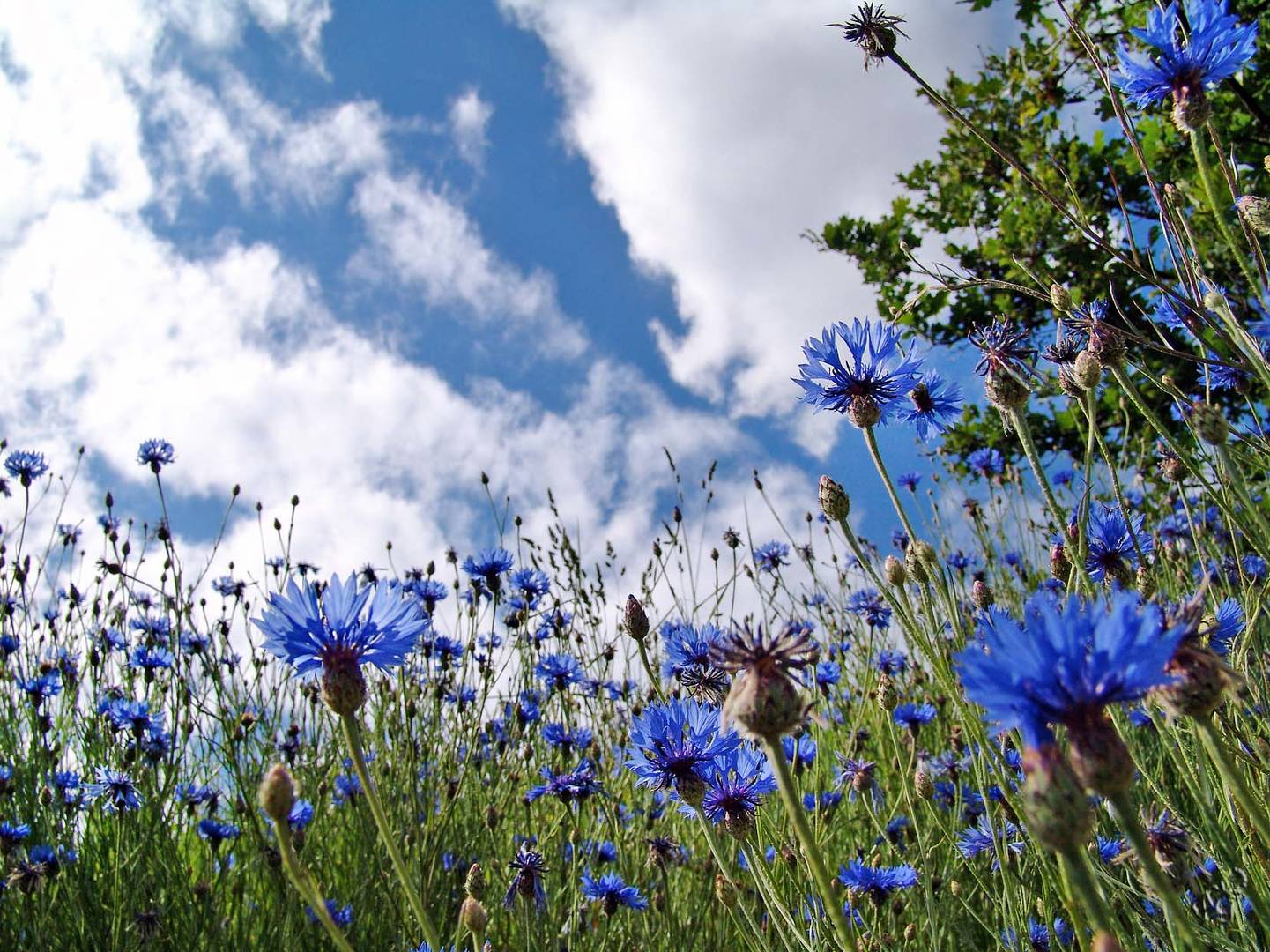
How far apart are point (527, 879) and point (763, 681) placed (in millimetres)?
1229

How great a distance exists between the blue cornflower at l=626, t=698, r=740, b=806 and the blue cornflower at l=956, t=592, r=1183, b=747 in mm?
779

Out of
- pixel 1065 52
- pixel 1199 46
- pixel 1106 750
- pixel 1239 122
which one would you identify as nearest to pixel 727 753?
pixel 1106 750

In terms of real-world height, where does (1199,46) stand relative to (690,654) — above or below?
above

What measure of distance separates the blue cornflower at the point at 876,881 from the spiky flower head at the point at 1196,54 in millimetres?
1703

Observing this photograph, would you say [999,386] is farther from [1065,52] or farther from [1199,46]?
[1065,52]

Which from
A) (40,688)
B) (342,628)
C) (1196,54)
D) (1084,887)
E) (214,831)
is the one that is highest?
(40,688)

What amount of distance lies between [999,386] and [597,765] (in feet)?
8.27

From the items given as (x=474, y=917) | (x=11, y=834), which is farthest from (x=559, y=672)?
(x=474, y=917)

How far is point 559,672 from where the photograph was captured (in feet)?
11.0

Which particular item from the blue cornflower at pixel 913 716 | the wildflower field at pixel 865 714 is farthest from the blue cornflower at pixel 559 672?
the blue cornflower at pixel 913 716

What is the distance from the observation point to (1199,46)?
4.66 feet

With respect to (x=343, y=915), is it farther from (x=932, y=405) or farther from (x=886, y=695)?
(x=932, y=405)

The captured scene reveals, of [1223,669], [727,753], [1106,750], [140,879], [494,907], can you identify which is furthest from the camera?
[494,907]

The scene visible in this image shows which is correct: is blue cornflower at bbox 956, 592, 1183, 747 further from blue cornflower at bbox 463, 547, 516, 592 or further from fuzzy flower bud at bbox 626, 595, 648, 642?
blue cornflower at bbox 463, 547, 516, 592
